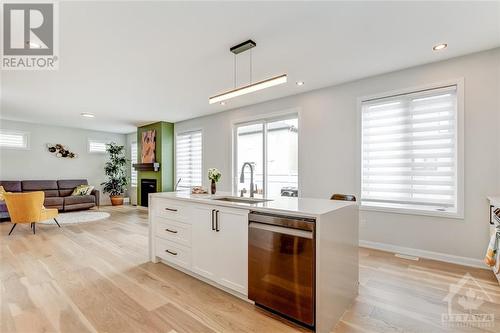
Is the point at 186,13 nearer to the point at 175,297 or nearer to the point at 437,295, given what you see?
the point at 175,297

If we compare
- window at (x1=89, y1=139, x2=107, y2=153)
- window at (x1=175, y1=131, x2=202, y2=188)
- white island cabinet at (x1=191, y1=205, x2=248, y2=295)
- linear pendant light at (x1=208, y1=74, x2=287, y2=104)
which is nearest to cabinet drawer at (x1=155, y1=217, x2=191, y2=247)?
white island cabinet at (x1=191, y1=205, x2=248, y2=295)

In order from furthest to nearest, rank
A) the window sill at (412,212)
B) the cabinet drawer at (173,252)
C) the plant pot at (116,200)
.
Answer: the plant pot at (116,200)
the window sill at (412,212)
the cabinet drawer at (173,252)

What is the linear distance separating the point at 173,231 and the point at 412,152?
11.4ft

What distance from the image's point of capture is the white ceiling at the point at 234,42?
7.16 feet

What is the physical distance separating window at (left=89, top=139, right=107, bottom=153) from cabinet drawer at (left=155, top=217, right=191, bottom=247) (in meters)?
7.15

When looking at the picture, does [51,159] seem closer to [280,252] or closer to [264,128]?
[264,128]

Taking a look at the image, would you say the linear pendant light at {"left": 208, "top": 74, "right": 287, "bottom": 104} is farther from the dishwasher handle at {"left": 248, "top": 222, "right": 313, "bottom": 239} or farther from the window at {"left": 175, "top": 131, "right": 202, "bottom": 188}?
the window at {"left": 175, "top": 131, "right": 202, "bottom": 188}

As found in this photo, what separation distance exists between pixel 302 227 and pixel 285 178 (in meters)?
3.12

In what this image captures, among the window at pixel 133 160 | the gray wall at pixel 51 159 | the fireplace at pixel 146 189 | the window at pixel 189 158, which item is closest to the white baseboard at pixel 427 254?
the window at pixel 189 158

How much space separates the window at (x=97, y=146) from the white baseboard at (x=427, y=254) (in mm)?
9015

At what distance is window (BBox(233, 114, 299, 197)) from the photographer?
474cm

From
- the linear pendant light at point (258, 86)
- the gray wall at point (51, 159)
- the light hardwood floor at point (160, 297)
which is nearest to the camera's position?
the light hardwood floor at point (160, 297)

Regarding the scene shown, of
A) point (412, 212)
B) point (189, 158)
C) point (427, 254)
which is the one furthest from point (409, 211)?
point (189, 158)

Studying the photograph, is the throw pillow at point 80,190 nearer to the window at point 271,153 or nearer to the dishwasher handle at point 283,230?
the window at point 271,153
